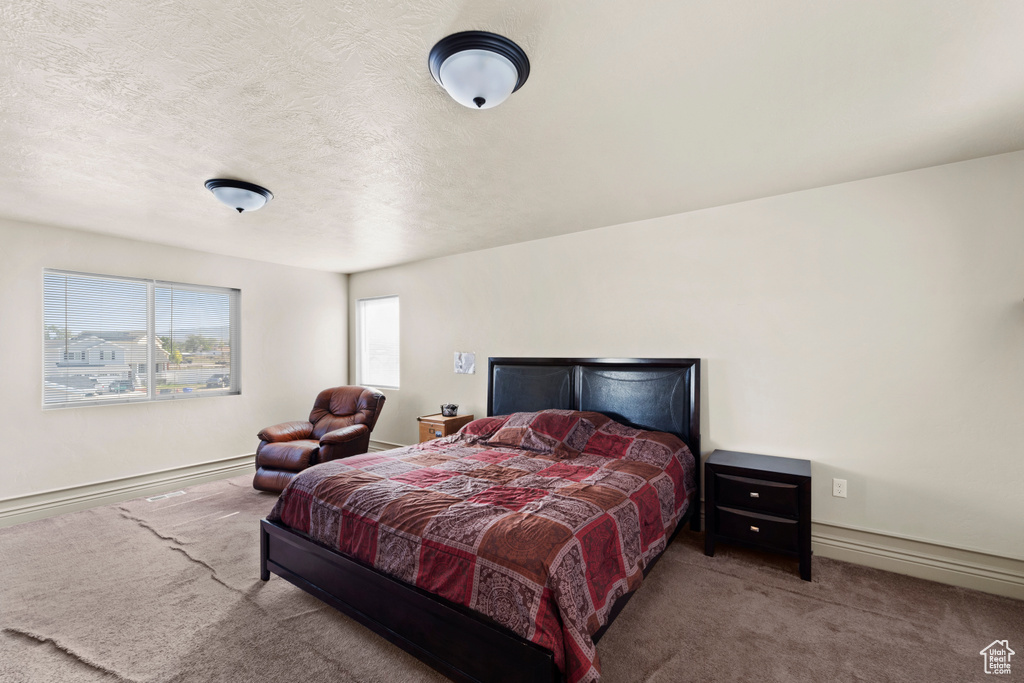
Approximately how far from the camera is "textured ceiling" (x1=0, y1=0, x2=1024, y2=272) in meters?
1.49

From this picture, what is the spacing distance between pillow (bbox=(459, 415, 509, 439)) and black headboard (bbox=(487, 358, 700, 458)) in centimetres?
42

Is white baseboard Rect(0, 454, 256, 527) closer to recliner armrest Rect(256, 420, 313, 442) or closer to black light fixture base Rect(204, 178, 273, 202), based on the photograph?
recliner armrest Rect(256, 420, 313, 442)

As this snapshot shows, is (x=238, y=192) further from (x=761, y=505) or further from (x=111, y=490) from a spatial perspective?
(x=761, y=505)

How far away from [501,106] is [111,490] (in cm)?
483

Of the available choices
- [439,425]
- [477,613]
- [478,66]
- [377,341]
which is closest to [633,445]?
[477,613]

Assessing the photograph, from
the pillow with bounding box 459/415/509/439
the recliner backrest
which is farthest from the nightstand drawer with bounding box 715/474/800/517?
the recliner backrest

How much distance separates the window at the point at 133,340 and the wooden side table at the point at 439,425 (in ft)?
7.46

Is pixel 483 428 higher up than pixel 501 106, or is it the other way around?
pixel 501 106

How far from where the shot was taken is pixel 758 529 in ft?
8.98

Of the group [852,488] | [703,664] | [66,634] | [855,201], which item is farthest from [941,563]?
[66,634]

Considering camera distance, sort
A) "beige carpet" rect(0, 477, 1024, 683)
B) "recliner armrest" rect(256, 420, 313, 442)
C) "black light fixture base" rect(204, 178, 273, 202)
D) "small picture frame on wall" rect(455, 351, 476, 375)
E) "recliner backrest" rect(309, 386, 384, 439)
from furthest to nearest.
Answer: "small picture frame on wall" rect(455, 351, 476, 375), "recliner backrest" rect(309, 386, 384, 439), "recliner armrest" rect(256, 420, 313, 442), "black light fixture base" rect(204, 178, 273, 202), "beige carpet" rect(0, 477, 1024, 683)

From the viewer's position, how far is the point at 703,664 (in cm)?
193

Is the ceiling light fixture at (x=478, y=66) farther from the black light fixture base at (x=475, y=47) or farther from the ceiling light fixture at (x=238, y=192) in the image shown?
the ceiling light fixture at (x=238, y=192)

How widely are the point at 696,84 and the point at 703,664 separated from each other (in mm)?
2518
